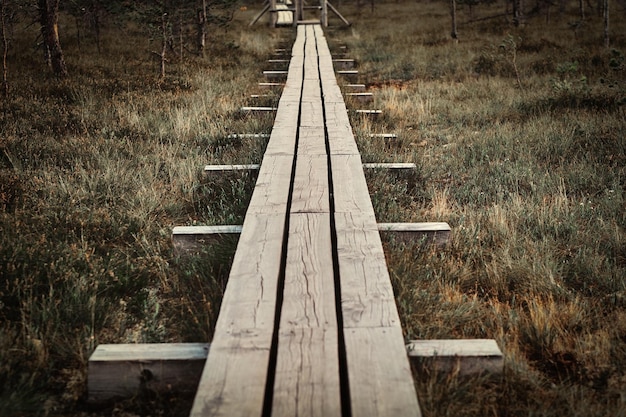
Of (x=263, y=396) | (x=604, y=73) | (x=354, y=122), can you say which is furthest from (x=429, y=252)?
(x=604, y=73)

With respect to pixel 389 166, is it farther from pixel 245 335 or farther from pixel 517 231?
pixel 245 335

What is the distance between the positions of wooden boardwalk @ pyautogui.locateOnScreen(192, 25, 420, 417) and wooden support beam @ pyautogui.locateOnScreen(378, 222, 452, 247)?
21 centimetres

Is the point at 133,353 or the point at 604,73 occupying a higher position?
the point at 604,73

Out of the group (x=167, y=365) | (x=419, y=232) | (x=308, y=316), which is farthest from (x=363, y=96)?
(x=167, y=365)

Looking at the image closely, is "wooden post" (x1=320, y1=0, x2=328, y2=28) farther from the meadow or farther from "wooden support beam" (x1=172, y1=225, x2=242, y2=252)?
"wooden support beam" (x1=172, y1=225, x2=242, y2=252)

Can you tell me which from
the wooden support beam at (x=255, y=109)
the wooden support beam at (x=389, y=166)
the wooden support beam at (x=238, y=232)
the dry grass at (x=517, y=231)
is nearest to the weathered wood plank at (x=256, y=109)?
the wooden support beam at (x=255, y=109)

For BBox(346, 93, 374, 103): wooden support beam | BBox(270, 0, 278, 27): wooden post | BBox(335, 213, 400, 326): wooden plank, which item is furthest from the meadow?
BBox(270, 0, 278, 27): wooden post

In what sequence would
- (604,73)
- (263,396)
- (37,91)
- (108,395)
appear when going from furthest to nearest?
(604,73)
(37,91)
(108,395)
(263,396)

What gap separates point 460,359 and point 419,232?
4.47 feet

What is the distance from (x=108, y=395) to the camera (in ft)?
7.61

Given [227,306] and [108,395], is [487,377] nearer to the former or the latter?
[227,306]

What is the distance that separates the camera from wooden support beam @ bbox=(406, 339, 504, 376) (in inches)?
94.1

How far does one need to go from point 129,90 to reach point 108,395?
282 inches

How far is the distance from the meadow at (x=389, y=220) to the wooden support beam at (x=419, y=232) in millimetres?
67
